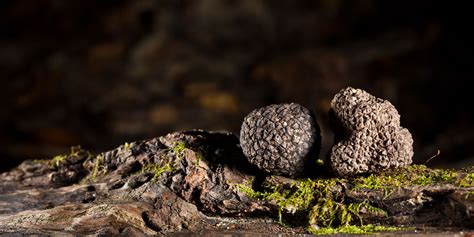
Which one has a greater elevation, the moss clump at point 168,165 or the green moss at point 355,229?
the moss clump at point 168,165

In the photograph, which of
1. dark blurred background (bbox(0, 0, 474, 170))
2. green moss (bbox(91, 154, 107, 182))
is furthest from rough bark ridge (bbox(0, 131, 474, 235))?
dark blurred background (bbox(0, 0, 474, 170))

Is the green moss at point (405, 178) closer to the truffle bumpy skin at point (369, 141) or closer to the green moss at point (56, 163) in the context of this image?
the truffle bumpy skin at point (369, 141)

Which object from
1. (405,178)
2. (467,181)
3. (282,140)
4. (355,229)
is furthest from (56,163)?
(467,181)

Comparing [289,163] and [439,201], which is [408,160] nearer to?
[439,201]

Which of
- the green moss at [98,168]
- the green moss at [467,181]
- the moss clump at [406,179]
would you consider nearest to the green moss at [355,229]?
the moss clump at [406,179]

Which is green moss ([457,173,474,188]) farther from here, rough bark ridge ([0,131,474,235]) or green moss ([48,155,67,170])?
green moss ([48,155,67,170])

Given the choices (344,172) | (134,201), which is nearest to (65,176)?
(134,201)

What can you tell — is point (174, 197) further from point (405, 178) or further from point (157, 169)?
point (405, 178)
